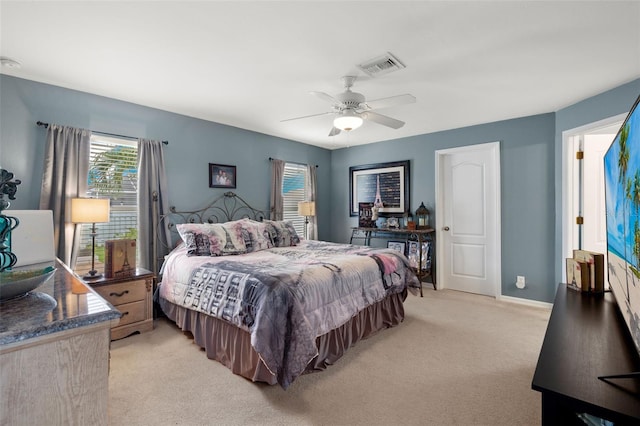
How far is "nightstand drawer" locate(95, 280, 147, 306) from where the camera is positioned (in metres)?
2.87

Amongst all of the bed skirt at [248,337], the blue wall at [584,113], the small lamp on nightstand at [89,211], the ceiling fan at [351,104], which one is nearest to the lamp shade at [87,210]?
the small lamp on nightstand at [89,211]

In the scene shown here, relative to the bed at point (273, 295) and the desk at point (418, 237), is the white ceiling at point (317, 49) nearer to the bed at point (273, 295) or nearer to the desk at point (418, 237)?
the bed at point (273, 295)

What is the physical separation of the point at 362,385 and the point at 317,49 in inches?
102

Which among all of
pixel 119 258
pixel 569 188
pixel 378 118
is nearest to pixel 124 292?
pixel 119 258

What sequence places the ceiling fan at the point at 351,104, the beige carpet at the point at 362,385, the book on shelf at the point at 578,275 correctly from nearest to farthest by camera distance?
the beige carpet at the point at 362,385, the book on shelf at the point at 578,275, the ceiling fan at the point at 351,104

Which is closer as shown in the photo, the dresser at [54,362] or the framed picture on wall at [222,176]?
the dresser at [54,362]

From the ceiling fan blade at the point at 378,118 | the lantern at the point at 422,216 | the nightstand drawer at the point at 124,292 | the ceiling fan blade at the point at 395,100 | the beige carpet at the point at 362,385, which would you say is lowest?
the beige carpet at the point at 362,385

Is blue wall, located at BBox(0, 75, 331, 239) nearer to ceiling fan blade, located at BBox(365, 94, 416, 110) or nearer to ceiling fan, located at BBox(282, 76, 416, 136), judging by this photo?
ceiling fan, located at BBox(282, 76, 416, 136)

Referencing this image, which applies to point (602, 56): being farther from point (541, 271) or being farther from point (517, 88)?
point (541, 271)

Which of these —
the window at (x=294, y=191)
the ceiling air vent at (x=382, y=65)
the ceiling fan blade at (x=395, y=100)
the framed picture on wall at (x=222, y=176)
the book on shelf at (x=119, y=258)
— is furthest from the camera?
the window at (x=294, y=191)

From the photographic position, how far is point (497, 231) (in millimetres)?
4312

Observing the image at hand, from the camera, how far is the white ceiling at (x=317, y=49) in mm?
1910

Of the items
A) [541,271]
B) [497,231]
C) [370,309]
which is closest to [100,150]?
[370,309]

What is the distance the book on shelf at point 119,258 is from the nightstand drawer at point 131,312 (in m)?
0.30
